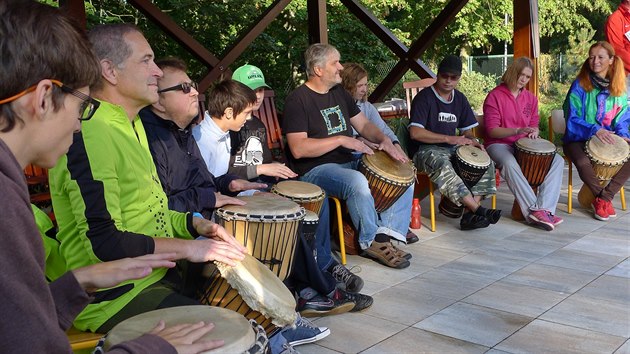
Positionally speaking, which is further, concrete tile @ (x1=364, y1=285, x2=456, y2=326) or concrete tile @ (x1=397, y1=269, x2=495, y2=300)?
concrete tile @ (x1=397, y1=269, x2=495, y2=300)

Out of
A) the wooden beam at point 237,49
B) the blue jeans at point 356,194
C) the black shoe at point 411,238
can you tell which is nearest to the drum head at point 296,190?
the blue jeans at point 356,194

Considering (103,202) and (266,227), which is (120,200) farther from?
(266,227)

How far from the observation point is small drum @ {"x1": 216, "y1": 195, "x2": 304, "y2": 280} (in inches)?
122

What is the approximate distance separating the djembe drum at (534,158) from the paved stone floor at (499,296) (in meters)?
0.44

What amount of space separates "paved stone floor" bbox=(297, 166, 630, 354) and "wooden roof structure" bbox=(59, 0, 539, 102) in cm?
213

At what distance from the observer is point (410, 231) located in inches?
207

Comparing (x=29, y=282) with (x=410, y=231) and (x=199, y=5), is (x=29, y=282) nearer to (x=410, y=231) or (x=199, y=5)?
(x=410, y=231)

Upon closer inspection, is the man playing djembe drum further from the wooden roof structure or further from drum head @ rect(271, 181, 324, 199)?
drum head @ rect(271, 181, 324, 199)

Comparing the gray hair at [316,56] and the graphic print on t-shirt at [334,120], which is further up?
the gray hair at [316,56]

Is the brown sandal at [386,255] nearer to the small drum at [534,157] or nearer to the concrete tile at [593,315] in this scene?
the concrete tile at [593,315]

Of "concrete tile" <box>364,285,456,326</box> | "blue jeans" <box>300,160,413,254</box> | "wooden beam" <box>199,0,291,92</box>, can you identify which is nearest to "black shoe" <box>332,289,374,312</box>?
"concrete tile" <box>364,285,456,326</box>

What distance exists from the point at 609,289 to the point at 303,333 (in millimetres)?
1890

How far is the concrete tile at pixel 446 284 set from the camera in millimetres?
4035

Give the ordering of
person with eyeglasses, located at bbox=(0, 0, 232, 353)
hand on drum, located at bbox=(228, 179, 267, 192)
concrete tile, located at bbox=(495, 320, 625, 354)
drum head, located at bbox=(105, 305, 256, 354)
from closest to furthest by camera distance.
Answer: person with eyeglasses, located at bbox=(0, 0, 232, 353)
drum head, located at bbox=(105, 305, 256, 354)
concrete tile, located at bbox=(495, 320, 625, 354)
hand on drum, located at bbox=(228, 179, 267, 192)
